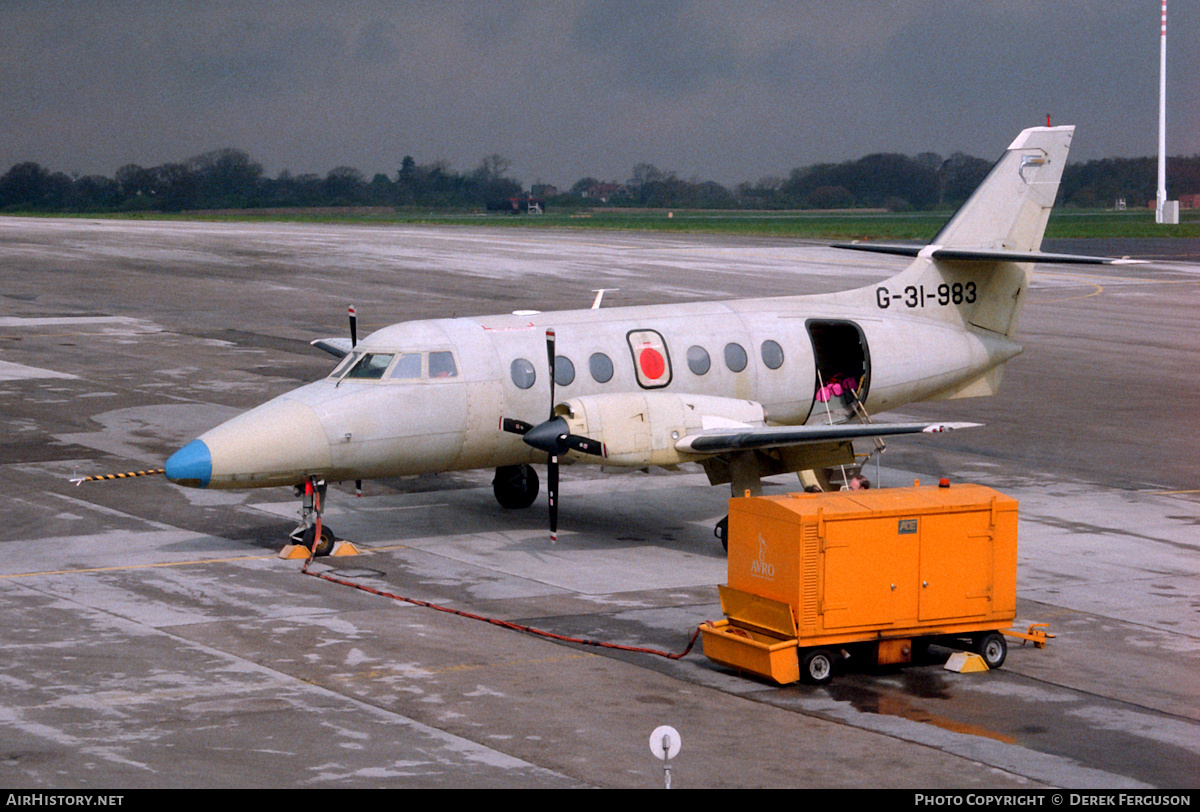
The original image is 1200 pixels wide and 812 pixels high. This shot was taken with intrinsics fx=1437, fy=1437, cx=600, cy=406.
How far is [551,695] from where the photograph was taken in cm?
1404

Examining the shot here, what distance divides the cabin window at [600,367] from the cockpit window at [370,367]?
3040 millimetres

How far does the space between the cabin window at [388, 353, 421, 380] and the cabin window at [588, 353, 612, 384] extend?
2.62 m

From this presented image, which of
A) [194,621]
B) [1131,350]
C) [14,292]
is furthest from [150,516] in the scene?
[14,292]

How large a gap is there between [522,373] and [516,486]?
2806 millimetres

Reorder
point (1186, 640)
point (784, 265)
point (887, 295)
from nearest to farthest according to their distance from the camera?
point (1186, 640) < point (887, 295) < point (784, 265)

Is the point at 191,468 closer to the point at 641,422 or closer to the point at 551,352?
the point at 551,352

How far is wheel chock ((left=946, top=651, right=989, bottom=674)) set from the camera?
1510 centimetres

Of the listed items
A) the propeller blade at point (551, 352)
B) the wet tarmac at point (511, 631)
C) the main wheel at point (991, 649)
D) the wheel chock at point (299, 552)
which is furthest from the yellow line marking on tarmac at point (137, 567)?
the main wheel at point (991, 649)

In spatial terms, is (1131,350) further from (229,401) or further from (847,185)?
(847,185)

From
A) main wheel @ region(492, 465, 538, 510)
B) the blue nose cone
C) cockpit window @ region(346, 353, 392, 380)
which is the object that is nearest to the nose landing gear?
the blue nose cone

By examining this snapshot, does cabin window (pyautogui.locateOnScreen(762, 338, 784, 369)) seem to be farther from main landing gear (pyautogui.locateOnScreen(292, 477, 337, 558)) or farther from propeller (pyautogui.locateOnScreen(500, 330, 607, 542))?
main landing gear (pyautogui.locateOnScreen(292, 477, 337, 558))

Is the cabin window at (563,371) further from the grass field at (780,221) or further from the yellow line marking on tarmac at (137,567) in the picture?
the grass field at (780,221)

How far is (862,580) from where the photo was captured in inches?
582

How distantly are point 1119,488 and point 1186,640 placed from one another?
30.5ft
